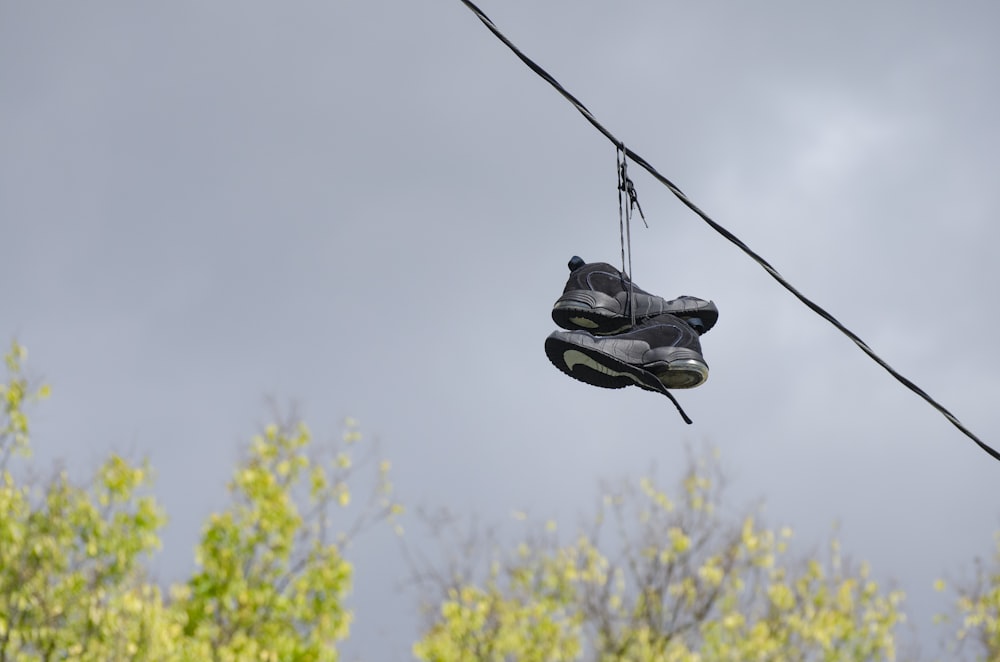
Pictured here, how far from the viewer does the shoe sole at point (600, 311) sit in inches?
221

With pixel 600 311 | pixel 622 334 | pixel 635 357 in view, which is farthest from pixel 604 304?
→ pixel 635 357

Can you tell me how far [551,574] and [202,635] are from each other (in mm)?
4831

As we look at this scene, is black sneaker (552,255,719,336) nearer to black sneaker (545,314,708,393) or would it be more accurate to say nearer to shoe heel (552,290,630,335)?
shoe heel (552,290,630,335)

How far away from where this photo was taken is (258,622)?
13.8m

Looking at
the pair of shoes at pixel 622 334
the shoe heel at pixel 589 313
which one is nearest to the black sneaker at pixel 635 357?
the pair of shoes at pixel 622 334

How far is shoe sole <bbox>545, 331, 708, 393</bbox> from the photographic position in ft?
17.8

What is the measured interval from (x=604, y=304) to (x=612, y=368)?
0.32 meters

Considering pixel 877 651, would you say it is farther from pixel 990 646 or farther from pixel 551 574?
pixel 551 574

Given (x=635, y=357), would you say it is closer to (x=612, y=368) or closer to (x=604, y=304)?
(x=612, y=368)

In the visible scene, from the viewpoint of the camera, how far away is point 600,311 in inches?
222

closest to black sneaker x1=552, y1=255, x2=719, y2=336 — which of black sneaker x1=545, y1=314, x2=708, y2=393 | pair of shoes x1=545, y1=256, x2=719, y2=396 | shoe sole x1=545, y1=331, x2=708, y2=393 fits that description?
pair of shoes x1=545, y1=256, x2=719, y2=396

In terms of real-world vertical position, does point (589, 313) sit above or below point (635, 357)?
above

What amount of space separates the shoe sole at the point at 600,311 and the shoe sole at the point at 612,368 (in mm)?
197

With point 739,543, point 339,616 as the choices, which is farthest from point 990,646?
point 339,616
